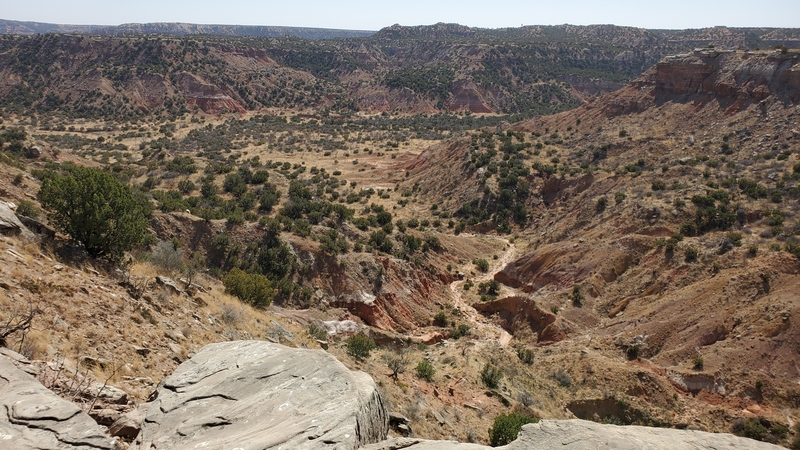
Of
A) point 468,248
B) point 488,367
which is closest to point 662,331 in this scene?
point 488,367

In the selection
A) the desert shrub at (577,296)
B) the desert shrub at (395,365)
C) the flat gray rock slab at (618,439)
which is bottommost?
the desert shrub at (577,296)

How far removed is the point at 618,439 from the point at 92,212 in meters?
14.9

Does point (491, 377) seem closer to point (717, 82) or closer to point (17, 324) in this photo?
point (17, 324)

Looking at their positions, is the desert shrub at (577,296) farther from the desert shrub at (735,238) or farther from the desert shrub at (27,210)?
the desert shrub at (27,210)

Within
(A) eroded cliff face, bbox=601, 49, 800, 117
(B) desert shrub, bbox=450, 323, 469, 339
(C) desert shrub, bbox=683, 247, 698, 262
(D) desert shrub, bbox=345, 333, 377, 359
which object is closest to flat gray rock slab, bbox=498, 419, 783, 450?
(D) desert shrub, bbox=345, 333, 377, 359

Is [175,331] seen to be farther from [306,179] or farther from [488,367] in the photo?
[306,179]

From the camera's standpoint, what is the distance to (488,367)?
18938mm

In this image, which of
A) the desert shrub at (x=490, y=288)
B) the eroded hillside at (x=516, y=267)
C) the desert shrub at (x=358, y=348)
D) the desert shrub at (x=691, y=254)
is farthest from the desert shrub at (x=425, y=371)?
the desert shrub at (x=691, y=254)

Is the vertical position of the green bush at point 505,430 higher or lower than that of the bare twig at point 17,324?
lower

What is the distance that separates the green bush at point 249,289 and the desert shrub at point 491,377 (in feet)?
31.0

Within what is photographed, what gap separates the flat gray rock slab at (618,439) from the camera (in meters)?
6.89

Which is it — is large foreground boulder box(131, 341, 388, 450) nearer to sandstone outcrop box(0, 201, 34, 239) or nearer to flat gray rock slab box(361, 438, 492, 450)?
flat gray rock slab box(361, 438, 492, 450)

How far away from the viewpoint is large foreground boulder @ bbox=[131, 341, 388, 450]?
6957 millimetres

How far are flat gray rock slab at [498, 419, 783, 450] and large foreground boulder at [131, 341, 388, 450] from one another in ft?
8.34
